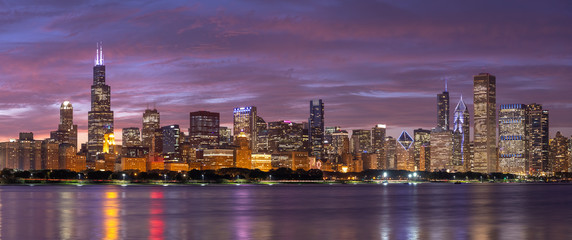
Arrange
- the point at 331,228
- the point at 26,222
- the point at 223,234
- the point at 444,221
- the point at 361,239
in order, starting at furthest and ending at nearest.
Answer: the point at 444,221 < the point at 26,222 < the point at 331,228 < the point at 223,234 < the point at 361,239

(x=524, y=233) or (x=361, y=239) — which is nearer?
(x=361, y=239)

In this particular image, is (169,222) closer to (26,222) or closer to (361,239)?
(26,222)

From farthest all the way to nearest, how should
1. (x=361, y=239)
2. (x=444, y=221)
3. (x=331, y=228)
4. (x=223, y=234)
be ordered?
1. (x=444, y=221)
2. (x=331, y=228)
3. (x=223, y=234)
4. (x=361, y=239)

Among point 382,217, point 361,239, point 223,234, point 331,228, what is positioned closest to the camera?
point 361,239

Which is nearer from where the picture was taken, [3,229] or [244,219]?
[3,229]

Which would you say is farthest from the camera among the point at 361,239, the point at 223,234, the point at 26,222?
the point at 26,222

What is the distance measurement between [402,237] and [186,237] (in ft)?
47.7

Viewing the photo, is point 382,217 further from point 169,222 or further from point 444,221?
point 169,222

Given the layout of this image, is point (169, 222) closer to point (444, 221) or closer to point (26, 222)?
point (26, 222)

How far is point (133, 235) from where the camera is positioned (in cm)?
5147

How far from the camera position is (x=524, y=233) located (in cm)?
5562

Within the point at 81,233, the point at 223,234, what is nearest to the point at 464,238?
the point at 223,234

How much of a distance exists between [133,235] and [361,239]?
601 inches

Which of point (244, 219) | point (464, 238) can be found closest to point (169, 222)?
point (244, 219)
